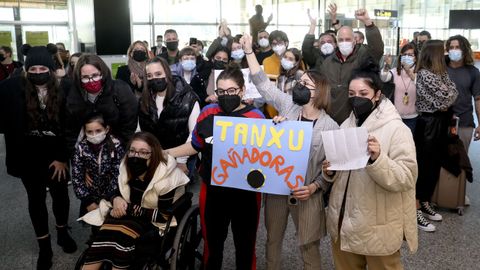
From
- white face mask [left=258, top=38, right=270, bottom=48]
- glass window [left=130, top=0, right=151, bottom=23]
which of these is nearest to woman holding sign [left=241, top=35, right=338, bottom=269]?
A: white face mask [left=258, top=38, right=270, bottom=48]

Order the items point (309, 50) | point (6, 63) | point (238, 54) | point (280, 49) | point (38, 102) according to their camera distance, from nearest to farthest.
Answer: point (38, 102) < point (280, 49) < point (309, 50) < point (238, 54) < point (6, 63)

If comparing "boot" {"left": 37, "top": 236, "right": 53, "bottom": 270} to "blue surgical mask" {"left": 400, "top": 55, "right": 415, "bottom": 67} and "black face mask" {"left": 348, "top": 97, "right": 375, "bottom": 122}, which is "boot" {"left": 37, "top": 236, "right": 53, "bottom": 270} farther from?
"blue surgical mask" {"left": 400, "top": 55, "right": 415, "bottom": 67}

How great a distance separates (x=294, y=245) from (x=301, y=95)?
1.46m

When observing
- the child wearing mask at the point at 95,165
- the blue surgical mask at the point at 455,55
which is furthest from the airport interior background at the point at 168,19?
the blue surgical mask at the point at 455,55

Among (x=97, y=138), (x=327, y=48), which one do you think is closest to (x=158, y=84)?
(x=97, y=138)

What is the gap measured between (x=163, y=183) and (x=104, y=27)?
5.21 metres

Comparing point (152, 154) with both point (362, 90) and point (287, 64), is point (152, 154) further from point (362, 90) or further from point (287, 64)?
point (287, 64)

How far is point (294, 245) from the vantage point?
332 centimetres

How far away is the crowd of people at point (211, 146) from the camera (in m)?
1.99

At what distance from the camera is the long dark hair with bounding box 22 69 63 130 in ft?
9.36

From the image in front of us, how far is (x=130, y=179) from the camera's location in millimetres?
2596

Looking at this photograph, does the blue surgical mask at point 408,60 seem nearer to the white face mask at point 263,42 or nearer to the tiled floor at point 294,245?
the tiled floor at point 294,245

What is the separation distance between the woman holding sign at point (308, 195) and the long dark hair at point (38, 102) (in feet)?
4.94

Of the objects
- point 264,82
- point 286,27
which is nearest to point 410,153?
point 264,82
